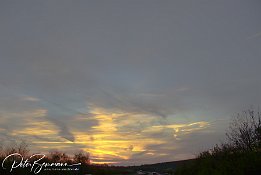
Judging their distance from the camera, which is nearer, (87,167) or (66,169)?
(66,169)

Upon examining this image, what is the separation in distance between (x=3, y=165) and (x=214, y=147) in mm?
24565

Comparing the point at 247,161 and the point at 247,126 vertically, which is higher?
the point at 247,126

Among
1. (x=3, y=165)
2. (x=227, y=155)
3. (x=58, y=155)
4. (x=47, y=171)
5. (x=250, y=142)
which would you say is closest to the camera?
(x=227, y=155)

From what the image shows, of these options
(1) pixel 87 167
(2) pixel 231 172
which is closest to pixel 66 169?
(2) pixel 231 172

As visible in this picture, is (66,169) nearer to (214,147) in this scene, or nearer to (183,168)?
(183,168)

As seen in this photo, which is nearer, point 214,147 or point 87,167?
point 214,147

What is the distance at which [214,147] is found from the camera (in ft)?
131

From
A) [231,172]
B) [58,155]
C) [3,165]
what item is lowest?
[231,172]

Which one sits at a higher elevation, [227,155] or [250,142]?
[250,142]

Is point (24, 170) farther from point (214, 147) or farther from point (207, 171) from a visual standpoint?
point (214, 147)

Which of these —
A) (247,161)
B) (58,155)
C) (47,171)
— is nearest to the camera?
(247,161)

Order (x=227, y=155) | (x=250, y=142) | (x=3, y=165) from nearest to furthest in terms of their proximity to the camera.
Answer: (x=227, y=155), (x=3, y=165), (x=250, y=142)

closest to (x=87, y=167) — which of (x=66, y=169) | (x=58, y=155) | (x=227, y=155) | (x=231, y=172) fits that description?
(x=58, y=155)

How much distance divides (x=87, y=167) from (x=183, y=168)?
38.1 m
